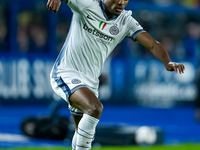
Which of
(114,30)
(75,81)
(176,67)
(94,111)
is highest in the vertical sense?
(114,30)

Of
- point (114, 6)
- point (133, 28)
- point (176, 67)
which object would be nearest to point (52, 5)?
point (114, 6)

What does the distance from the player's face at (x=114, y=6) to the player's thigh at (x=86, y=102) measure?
105 cm

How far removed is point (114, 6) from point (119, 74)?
31.3 ft

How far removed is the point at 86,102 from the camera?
16.6 feet

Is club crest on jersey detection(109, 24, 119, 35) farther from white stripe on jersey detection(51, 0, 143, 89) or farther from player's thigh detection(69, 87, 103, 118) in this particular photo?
player's thigh detection(69, 87, 103, 118)

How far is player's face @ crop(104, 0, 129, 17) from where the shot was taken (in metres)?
5.62

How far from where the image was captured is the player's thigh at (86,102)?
501cm

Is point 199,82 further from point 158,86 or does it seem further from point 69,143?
point 69,143

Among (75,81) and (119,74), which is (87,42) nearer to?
(75,81)

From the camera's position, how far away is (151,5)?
50.1 ft

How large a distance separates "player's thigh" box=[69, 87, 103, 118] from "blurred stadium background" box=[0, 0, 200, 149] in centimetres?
450

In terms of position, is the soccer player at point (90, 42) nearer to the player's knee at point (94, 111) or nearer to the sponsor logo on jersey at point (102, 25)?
the sponsor logo on jersey at point (102, 25)

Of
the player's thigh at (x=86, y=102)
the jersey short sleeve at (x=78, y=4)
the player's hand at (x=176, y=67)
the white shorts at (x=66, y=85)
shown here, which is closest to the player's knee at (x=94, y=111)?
the player's thigh at (x=86, y=102)

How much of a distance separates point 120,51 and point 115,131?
6.72 meters
